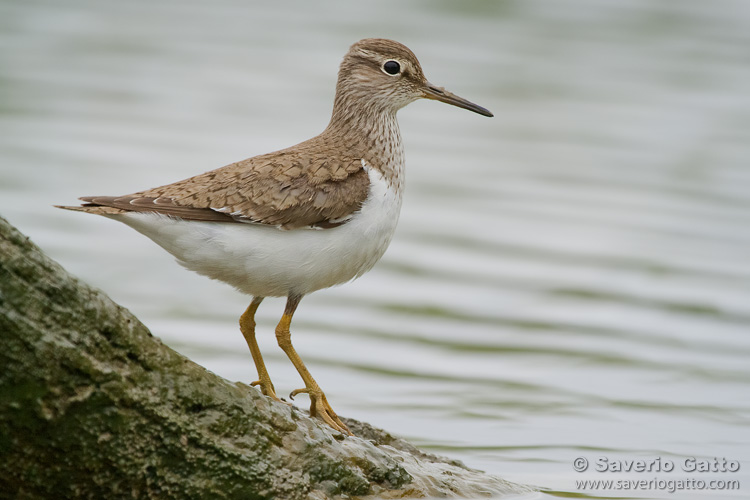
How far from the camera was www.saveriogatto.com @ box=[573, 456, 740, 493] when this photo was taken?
8.66 metres

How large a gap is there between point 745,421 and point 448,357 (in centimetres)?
286

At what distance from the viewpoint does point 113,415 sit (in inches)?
222

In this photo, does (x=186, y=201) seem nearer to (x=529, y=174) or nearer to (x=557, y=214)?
(x=557, y=214)

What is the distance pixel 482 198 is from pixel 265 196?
855 centimetres

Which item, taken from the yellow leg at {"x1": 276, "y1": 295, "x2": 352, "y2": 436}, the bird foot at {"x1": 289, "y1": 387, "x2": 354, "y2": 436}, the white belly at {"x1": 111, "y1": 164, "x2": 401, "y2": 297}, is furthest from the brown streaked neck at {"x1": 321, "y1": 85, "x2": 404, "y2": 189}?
the bird foot at {"x1": 289, "y1": 387, "x2": 354, "y2": 436}

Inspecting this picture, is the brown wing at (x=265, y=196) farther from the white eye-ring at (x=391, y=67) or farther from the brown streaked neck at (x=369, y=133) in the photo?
the white eye-ring at (x=391, y=67)

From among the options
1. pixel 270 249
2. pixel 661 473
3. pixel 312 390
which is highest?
pixel 270 249

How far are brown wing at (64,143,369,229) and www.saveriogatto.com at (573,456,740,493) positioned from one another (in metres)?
2.76

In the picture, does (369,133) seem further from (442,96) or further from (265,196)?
(265,196)

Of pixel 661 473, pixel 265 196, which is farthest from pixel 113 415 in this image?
pixel 661 473

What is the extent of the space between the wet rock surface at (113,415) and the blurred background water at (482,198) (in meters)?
3.04

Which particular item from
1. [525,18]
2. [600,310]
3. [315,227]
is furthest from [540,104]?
[315,227]

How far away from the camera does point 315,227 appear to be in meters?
7.93

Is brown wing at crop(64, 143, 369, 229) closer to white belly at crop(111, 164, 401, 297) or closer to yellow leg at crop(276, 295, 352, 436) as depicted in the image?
white belly at crop(111, 164, 401, 297)
